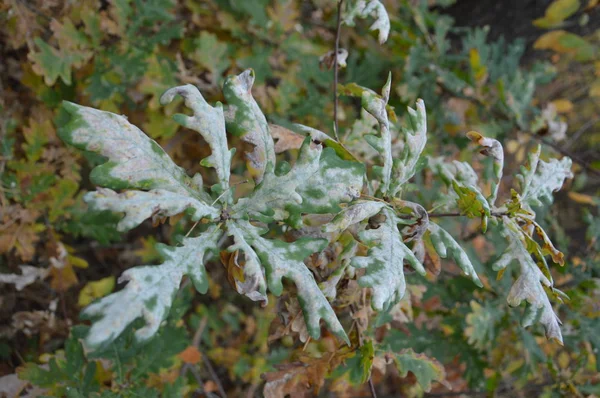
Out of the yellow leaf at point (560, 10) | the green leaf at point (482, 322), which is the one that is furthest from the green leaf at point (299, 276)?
the yellow leaf at point (560, 10)

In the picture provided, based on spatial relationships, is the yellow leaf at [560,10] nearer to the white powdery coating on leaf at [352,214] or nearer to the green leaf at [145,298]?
the white powdery coating on leaf at [352,214]

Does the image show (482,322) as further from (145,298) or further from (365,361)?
(145,298)

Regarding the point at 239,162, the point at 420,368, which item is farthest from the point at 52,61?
the point at 420,368

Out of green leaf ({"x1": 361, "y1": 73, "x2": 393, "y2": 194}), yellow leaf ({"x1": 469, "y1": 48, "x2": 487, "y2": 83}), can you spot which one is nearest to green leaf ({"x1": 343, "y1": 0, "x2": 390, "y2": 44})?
green leaf ({"x1": 361, "y1": 73, "x2": 393, "y2": 194})

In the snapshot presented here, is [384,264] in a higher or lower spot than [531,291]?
higher

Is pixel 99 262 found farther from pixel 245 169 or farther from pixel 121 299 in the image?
pixel 121 299

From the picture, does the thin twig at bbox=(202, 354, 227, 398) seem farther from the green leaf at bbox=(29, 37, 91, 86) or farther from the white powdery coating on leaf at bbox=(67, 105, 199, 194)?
the white powdery coating on leaf at bbox=(67, 105, 199, 194)

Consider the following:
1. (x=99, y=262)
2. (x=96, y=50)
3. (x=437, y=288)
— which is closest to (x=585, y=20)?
(x=437, y=288)
